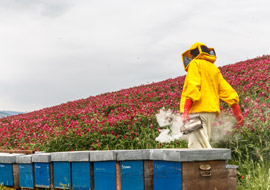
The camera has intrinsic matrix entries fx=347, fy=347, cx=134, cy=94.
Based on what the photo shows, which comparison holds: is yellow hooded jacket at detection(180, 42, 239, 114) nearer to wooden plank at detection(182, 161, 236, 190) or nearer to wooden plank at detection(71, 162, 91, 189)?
wooden plank at detection(182, 161, 236, 190)

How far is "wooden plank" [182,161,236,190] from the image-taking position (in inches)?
155

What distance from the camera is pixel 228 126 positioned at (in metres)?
8.00

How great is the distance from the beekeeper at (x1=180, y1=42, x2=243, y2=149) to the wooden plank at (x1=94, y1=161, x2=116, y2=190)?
1256 mm

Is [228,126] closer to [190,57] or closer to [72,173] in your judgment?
[190,57]

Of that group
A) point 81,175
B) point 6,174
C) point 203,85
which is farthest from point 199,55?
point 6,174

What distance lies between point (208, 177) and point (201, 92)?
148 centimetres

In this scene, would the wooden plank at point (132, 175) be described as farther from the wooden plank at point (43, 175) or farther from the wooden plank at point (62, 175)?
the wooden plank at point (43, 175)

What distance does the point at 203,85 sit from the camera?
5.24 m

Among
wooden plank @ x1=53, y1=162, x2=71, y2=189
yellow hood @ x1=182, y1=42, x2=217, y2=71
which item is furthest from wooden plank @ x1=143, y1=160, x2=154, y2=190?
yellow hood @ x1=182, y1=42, x2=217, y2=71

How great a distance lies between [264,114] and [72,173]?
16.3 ft

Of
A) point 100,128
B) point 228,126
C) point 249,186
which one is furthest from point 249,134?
point 100,128

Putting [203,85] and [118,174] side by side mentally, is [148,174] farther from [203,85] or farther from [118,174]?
[203,85]

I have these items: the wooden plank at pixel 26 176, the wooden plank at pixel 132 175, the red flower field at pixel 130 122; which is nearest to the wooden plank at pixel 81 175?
the wooden plank at pixel 132 175

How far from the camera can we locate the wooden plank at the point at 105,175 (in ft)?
15.5
